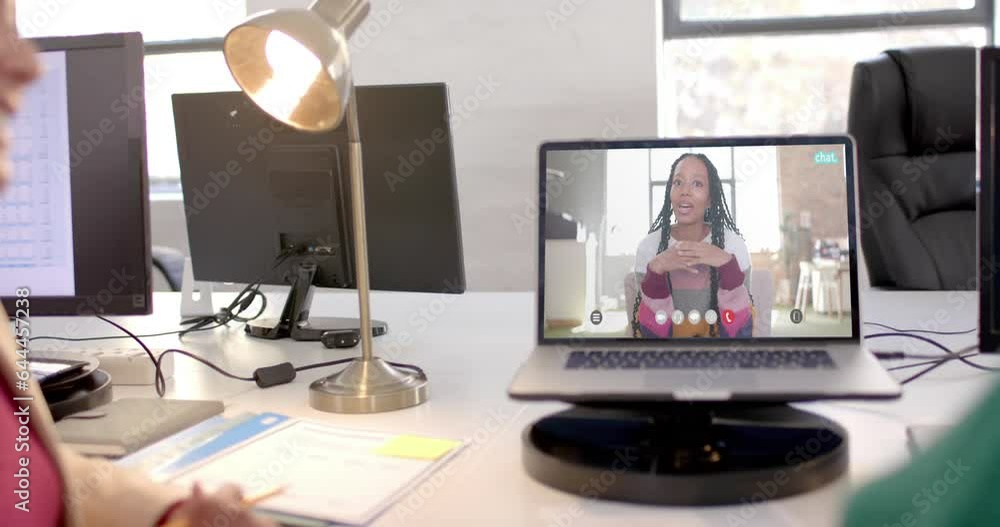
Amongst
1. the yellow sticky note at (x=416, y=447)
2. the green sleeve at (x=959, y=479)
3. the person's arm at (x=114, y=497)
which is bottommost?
the yellow sticky note at (x=416, y=447)

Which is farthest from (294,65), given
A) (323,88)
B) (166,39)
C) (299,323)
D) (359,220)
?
(166,39)

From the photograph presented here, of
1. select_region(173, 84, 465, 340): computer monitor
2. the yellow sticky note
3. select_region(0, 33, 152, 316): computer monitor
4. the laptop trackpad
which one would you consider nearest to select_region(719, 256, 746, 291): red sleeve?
the laptop trackpad

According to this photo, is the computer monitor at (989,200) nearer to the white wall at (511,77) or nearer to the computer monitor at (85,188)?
the computer monitor at (85,188)

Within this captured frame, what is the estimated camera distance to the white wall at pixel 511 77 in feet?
10.5

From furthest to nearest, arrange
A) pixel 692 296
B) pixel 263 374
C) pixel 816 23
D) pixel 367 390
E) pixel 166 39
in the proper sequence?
1. pixel 166 39
2. pixel 816 23
3. pixel 263 374
4. pixel 367 390
5. pixel 692 296

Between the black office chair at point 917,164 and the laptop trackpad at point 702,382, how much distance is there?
1.54 meters

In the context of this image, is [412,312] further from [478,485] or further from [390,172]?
[478,485]

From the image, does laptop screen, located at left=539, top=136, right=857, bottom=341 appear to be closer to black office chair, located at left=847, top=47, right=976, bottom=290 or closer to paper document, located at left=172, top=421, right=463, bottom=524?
paper document, located at left=172, top=421, right=463, bottom=524

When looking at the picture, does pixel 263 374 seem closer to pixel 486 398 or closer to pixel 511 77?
pixel 486 398

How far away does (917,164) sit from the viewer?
7.20 feet

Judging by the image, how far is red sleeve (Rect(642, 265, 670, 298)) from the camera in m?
0.98

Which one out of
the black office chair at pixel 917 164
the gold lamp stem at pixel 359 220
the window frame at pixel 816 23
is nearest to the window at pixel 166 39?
the window frame at pixel 816 23

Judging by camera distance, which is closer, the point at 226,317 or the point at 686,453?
the point at 686,453

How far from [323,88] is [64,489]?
48cm
